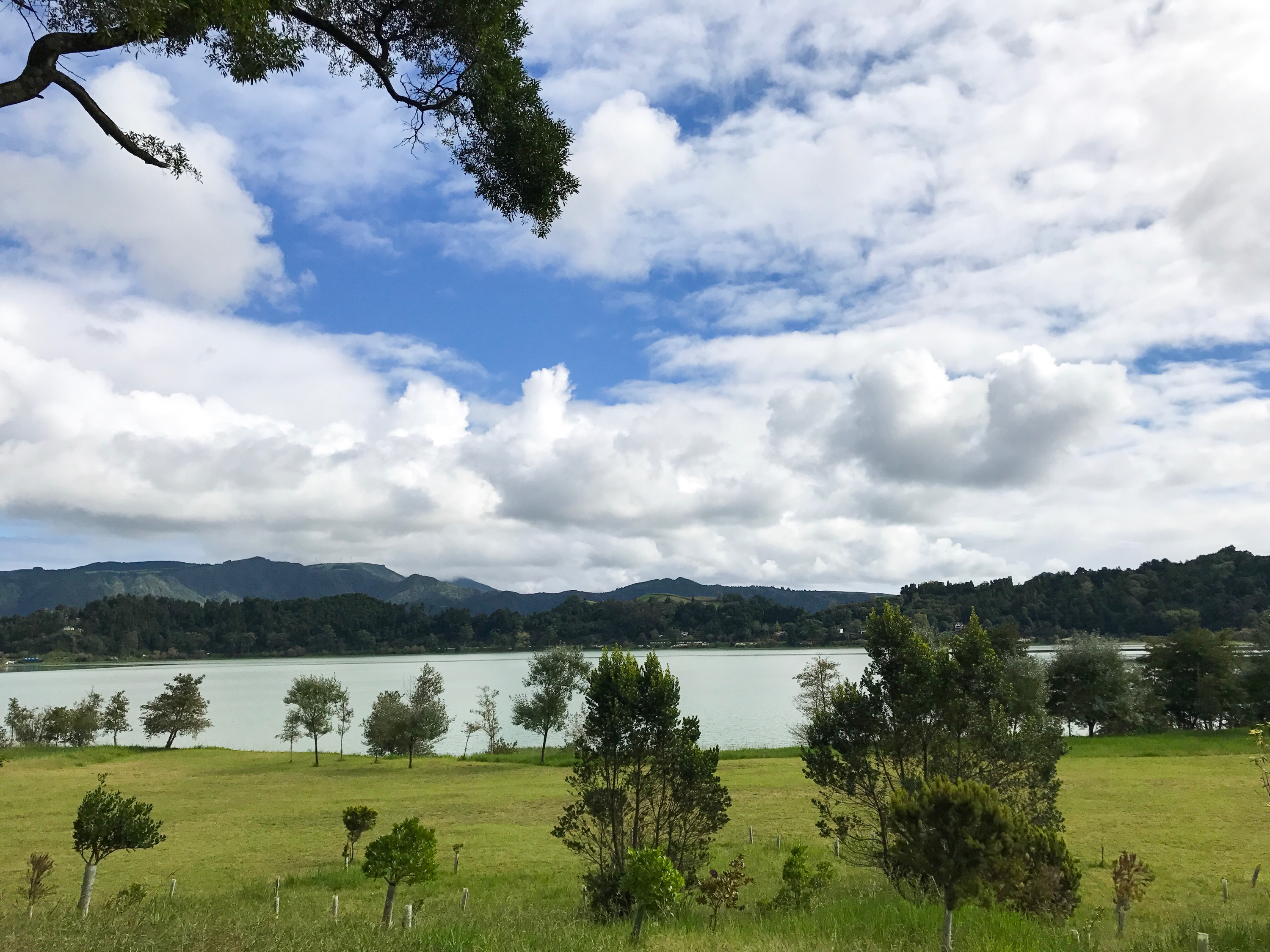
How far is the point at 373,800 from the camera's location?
45.2 m

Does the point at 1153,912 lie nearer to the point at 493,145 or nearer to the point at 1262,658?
the point at 493,145

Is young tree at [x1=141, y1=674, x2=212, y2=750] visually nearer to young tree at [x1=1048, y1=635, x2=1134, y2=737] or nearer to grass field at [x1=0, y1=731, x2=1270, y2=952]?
grass field at [x1=0, y1=731, x2=1270, y2=952]

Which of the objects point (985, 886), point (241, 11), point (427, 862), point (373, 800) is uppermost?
point (241, 11)

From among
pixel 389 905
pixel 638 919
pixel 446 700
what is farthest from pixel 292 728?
pixel 638 919

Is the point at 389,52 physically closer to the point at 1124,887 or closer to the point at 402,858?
the point at 402,858

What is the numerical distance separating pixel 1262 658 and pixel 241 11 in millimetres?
94598

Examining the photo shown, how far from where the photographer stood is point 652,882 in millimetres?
14078

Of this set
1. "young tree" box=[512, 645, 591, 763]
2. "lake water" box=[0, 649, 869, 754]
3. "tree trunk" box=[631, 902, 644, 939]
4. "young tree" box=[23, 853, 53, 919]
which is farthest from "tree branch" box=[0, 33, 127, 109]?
"young tree" box=[512, 645, 591, 763]

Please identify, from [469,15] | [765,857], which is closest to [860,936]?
[469,15]

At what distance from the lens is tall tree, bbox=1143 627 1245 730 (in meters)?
73.1

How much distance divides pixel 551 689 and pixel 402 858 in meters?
53.7

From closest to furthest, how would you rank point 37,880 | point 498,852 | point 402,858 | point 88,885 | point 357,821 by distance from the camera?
point 37,880
point 88,885
point 402,858
point 357,821
point 498,852

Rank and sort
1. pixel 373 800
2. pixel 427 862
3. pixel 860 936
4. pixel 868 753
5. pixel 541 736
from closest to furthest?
pixel 860 936, pixel 427 862, pixel 868 753, pixel 373 800, pixel 541 736

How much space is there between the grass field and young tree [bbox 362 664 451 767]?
7.18ft
